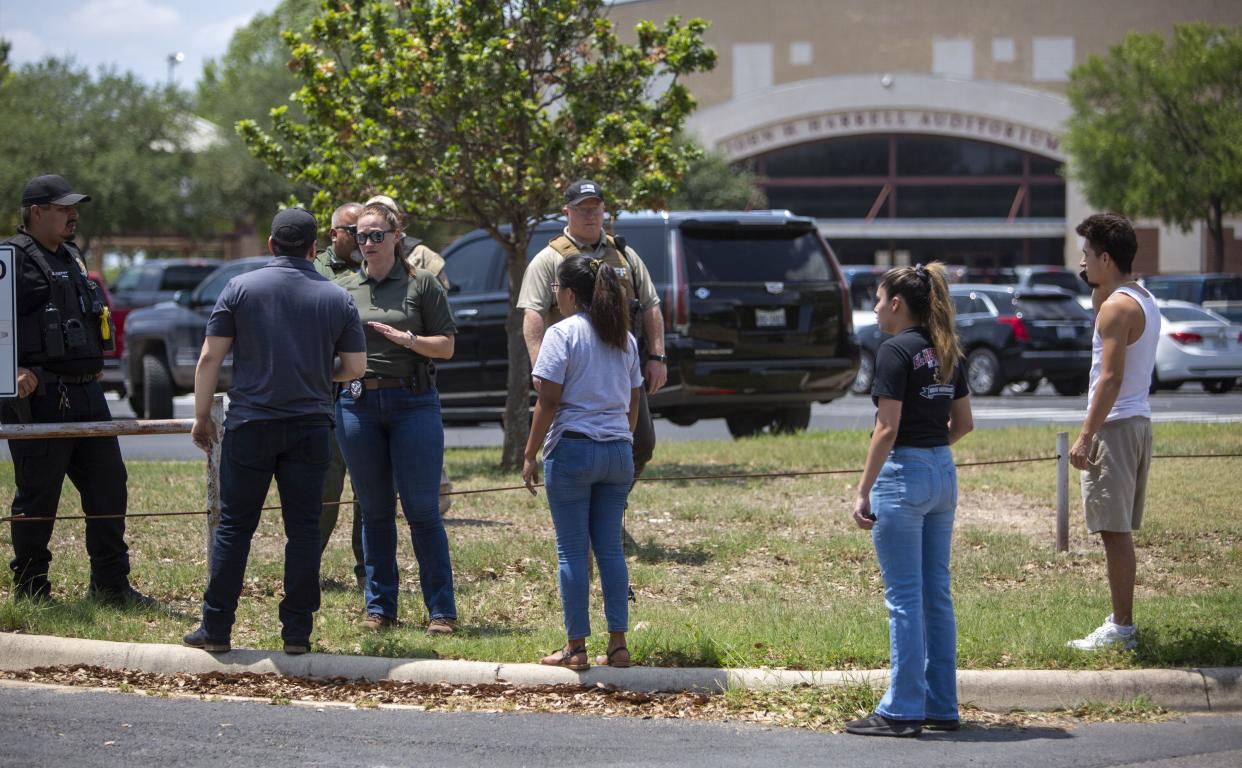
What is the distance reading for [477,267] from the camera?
14.3 metres

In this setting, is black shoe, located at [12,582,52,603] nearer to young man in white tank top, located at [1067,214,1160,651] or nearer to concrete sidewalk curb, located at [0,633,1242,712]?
concrete sidewalk curb, located at [0,633,1242,712]

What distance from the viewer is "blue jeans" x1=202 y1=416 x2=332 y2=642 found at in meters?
6.63

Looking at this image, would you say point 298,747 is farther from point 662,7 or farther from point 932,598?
point 662,7

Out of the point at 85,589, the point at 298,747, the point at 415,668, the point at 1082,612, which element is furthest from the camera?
the point at 85,589

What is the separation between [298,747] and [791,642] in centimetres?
232

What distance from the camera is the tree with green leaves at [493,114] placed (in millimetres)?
11445

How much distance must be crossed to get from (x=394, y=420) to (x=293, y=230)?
102 centimetres

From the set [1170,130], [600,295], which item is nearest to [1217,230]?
[1170,130]

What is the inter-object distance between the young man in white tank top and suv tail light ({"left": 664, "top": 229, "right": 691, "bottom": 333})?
6.60 meters

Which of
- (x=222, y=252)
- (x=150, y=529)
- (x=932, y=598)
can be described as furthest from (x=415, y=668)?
(x=222, y=252)

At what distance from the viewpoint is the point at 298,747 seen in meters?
5.45

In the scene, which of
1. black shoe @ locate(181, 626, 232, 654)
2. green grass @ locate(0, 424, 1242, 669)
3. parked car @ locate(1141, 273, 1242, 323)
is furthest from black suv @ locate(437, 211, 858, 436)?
parked car @ locate(1141, 273, 1242, 323)

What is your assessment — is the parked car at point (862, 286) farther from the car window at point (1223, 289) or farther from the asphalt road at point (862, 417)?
the car window at point (1223, 289)

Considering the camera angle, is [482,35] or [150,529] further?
[482,35]
